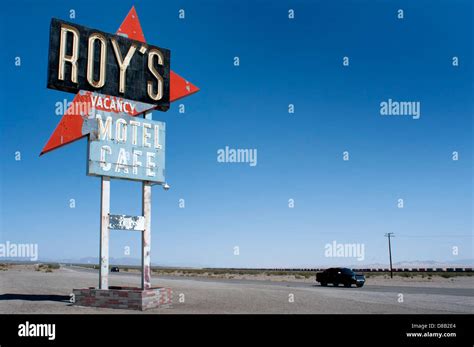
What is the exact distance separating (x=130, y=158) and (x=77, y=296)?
18.0 ft

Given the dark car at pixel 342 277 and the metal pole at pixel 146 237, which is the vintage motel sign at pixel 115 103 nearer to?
the metal pole at pixel 146 237

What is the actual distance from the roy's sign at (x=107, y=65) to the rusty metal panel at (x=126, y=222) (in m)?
4.59

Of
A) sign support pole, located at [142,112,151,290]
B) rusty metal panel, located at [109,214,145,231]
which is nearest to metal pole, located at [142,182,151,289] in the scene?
sign support pole, located at [142,112,151,290]

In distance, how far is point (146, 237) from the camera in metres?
19.1

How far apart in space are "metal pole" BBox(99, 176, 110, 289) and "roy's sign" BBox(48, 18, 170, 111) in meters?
3.58

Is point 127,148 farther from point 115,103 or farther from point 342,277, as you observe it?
point 342,277

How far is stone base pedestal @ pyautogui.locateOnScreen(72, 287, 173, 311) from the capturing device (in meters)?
17.1

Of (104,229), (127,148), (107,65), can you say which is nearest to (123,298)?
(104,229)

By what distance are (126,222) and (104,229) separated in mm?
864

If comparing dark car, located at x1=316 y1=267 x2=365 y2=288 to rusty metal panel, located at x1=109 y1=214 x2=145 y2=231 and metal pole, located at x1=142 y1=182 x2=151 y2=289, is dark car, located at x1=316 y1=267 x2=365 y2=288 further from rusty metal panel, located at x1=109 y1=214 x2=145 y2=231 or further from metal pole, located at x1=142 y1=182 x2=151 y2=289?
rusty metal panel, located at x1=109 y1=214 x2=145 y2=231
